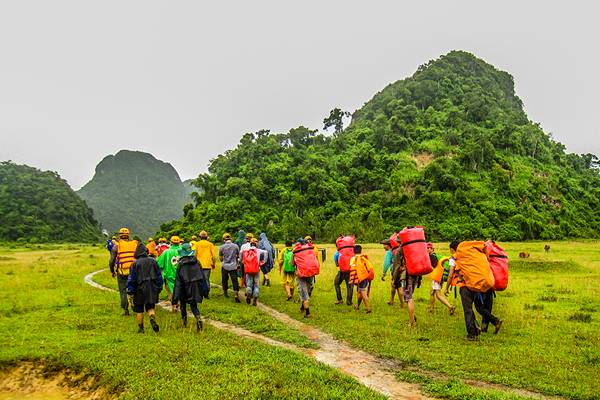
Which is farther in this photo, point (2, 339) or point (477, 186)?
point (477, 186)

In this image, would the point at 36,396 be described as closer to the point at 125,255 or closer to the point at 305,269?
the point at 125,255

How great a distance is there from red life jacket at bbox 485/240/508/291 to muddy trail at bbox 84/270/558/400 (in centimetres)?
271

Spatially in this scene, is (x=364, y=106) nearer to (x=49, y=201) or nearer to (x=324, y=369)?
(x=49, y=201)

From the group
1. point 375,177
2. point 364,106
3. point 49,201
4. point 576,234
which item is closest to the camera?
point 576,234

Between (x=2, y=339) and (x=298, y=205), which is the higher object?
(x=298, y=205)

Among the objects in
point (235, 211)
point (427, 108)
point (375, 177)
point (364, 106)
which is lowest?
point (235, 211)

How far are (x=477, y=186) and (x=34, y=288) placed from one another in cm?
8319

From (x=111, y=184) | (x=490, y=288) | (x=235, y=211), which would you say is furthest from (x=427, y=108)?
(x=111, y=184)

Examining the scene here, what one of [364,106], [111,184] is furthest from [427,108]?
[111,184]

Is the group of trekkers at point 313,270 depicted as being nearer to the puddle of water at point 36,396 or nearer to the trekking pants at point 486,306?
the trekking pants at point 486,306

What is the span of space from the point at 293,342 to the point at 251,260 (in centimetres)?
393

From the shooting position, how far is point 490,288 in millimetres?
7180

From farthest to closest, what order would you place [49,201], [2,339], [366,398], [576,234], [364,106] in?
[364,106] → [49,201] → [576,234] → [2,339] → [366,398]

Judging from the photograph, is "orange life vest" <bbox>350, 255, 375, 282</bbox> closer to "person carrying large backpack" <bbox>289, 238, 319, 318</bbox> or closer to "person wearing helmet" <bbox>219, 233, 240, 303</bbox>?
"person carrying large backpack" <bbox>289, 238, 319, 318</bbox>
